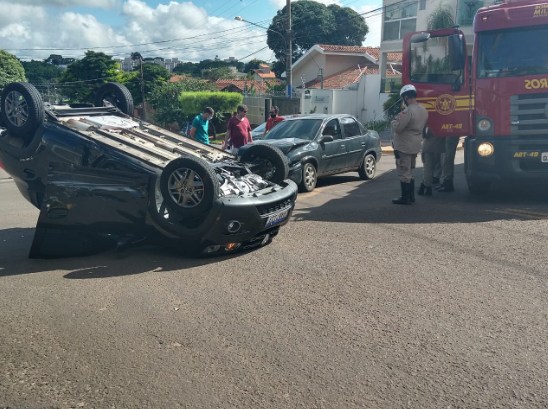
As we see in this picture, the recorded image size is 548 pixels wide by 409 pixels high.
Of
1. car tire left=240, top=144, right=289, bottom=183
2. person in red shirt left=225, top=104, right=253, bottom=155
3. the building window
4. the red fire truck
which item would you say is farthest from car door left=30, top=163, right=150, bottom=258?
the building window

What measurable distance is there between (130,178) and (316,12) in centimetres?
6479

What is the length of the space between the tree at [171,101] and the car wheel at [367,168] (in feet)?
93.7

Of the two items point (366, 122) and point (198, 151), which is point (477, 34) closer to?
point (198, 151)

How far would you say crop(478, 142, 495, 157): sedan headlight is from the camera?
8.69 metres

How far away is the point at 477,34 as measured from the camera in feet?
29.5

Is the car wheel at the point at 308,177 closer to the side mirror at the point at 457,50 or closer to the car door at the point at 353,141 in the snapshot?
the car door at the point at 353,141

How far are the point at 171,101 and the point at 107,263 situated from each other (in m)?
35.8

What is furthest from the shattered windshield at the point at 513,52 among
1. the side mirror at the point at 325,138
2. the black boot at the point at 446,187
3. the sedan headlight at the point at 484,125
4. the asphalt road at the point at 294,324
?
the side mirror at the point at 325,138

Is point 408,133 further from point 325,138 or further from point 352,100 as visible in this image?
point 352,100

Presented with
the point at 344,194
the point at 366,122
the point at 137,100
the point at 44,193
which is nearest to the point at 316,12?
the point at 137,100

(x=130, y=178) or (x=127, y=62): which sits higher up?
(x=127, y=62)

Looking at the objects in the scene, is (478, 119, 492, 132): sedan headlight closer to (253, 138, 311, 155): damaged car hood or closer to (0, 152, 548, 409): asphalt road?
(0, 152, 548, 409): asphalt road

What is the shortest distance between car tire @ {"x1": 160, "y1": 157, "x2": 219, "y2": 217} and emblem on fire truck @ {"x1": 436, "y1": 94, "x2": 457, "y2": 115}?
5.35 meters

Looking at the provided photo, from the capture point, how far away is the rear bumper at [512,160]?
8.49 meters
